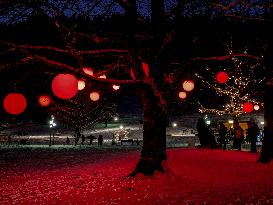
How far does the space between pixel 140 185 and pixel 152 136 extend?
182 cm

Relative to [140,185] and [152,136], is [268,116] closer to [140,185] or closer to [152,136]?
[152,136]

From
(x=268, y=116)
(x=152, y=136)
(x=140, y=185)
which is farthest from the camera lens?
(x=268, y=116)

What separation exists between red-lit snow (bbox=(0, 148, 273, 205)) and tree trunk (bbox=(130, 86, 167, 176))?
367 millimetres

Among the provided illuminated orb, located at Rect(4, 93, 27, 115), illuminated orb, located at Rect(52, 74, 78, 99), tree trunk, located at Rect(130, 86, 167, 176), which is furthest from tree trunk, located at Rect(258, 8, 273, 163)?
illuminated orb, located at Rect(4, 93, 27, 115)

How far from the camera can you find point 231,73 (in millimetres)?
37312

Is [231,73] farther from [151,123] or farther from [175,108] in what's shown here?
[151,123]

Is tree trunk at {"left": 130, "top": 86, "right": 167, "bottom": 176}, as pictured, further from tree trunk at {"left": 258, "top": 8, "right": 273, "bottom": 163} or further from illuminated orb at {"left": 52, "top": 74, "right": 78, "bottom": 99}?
tree trunk at {"left": 258, "top": 8, "right": 273, "bottom": 163}

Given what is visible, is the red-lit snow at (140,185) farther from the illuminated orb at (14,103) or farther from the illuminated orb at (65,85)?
the illuminated orb at (65,85)

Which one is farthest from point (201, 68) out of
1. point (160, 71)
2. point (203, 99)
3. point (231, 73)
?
point (160, 71)

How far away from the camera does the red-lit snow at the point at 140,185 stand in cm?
912

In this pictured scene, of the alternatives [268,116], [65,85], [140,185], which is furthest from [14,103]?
[268,116]

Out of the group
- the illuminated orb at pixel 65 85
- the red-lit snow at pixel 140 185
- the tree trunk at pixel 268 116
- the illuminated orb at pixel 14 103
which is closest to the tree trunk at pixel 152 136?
the red-lit snow at pixel 140 185

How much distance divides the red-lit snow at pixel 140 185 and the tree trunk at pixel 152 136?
367mm

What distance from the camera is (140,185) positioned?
1090 cm
